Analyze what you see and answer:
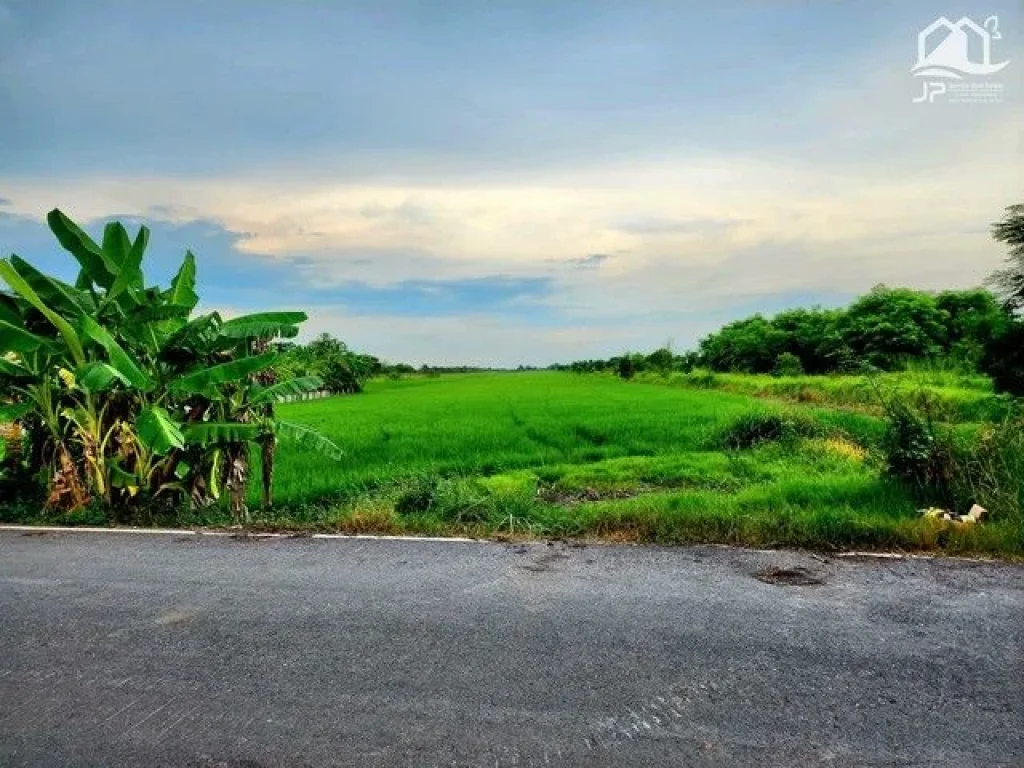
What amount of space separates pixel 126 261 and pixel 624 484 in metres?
5.66

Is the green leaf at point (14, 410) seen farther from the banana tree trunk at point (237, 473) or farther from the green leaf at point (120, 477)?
the banana tree trunk at point (237, 473)

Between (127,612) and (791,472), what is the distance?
7.05 meters

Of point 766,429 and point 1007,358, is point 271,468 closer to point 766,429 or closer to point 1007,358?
point 766,429

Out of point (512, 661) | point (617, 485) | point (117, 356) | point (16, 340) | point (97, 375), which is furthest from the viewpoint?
point (617, 485)

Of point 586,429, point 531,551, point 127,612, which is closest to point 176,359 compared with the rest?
point 127,612

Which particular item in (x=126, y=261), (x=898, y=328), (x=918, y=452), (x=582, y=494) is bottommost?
(x=582, y=494)

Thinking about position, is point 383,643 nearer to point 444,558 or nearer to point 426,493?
point 444,558

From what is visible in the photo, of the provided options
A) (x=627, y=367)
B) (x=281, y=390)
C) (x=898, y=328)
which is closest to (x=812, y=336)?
(x=898, y=328)

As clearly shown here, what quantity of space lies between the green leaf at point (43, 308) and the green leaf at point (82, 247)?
55 cm

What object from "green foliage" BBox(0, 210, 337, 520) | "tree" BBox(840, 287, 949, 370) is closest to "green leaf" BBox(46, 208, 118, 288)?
"green foliage" BBox(0, 210, 337, 520)

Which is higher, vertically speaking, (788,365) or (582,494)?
(788,365)

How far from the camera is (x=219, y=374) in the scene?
20.3 ft

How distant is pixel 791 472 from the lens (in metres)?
8.73

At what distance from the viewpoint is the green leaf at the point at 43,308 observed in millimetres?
6004
